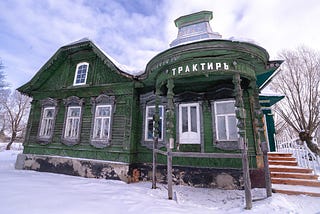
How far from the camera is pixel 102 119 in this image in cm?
853

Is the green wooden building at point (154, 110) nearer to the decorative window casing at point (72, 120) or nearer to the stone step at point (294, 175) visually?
the decorative window casing at point (72, 120)

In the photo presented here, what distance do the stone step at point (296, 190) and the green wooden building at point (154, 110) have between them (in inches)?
23.7

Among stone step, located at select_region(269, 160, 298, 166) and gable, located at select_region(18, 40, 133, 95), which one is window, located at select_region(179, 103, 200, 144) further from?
stone step, located at select_region(269, 160, 298, 166)

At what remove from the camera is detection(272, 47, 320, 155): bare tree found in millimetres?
14281

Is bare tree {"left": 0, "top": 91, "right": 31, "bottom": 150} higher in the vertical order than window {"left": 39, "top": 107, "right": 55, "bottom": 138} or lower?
higher

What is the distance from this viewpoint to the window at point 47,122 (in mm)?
9777

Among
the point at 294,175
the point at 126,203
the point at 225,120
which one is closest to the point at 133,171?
the point at 126,203

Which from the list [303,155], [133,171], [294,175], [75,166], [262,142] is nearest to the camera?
[262,142]

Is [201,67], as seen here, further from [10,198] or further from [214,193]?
[10,198]

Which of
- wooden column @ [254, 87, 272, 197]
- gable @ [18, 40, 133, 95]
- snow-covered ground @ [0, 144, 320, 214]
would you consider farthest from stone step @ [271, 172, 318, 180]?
gable @ [18, 40, 133, 95]

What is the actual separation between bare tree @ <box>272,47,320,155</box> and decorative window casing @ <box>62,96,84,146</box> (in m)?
17.1

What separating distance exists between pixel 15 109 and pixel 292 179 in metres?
33.3

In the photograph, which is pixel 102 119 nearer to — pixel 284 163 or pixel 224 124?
pixel 224 124

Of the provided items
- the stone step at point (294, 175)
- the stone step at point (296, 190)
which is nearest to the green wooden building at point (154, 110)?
the stone step at point (296, 190)
